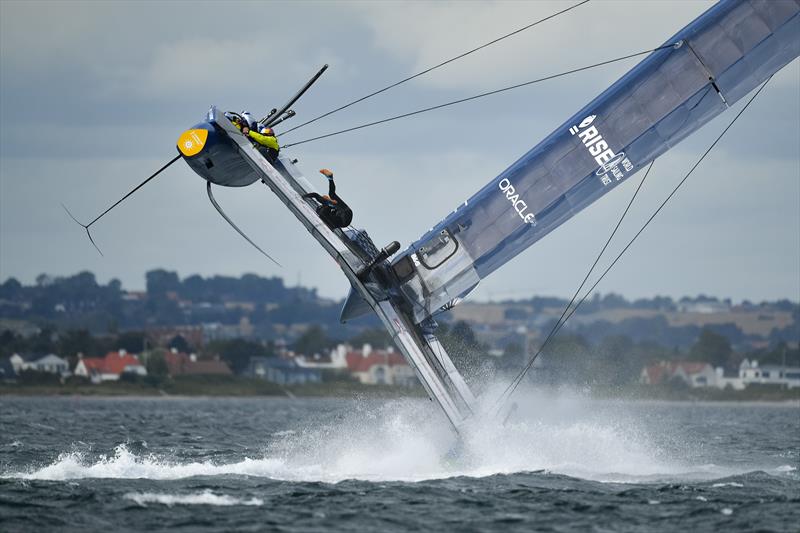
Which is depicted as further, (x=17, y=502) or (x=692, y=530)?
(x=17, y=502)

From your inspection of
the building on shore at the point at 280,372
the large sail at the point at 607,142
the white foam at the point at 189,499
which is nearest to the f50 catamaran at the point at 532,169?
the large sail at the point at 607,142

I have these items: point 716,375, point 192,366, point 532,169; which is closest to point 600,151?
point 532,169

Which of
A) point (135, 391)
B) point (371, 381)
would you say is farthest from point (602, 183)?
point (371, 381)

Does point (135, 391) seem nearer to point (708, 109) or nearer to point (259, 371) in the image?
point (259, 371)

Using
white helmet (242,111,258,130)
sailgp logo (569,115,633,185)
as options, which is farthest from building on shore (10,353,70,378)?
sailgp logo (569,115,633,185)

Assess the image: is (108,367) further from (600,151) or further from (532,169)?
(600,151)

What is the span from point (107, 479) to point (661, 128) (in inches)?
380

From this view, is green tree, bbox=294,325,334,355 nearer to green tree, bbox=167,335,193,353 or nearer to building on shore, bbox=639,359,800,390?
green tree, bbox=167,335,193,353

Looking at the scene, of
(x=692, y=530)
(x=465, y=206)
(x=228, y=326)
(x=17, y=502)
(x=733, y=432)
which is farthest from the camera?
(x=228, y=326)

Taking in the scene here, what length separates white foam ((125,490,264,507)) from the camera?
18.6 metres

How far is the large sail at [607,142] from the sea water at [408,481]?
8.40 ft

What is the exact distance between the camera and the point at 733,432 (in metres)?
39.9

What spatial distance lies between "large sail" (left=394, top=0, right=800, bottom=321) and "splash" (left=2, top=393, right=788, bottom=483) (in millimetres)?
2236

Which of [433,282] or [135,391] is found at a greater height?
[135,391]
